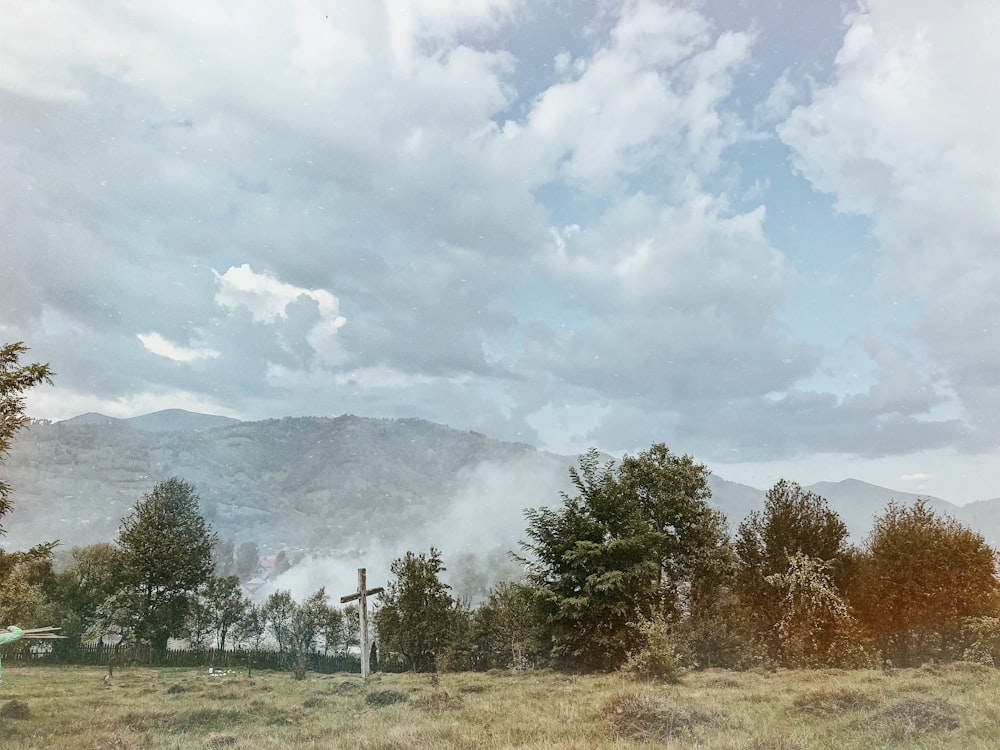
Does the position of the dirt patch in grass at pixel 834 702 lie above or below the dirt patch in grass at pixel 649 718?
below

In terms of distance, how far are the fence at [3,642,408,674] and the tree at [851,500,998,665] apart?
120 feet

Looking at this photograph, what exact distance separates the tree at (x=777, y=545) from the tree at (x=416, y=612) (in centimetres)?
2138

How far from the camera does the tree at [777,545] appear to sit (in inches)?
1537

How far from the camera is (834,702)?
15.0m

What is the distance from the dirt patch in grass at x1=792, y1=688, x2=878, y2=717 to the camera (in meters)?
14.6

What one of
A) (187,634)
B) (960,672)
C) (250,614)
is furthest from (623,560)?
(250,614)

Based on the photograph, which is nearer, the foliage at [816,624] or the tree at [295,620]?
the foliage at [816,624]

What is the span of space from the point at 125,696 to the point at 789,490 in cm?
3981

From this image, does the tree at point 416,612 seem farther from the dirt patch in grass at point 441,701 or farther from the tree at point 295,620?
the tree at point 295,620

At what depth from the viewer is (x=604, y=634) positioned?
28.8m

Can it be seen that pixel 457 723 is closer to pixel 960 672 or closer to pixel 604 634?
pixel 604 634

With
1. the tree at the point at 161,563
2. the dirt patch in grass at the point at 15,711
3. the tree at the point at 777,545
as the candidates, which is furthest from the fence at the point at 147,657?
the dirt patch in grass at the point at 15,711

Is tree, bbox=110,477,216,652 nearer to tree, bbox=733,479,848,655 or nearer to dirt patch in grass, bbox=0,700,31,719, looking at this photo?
dirt patch in grass, bbox=0,700,31,719

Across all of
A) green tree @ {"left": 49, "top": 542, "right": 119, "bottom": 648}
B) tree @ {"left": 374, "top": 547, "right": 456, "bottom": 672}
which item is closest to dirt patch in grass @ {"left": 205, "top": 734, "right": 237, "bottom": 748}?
tree @ {"left": 374, "top": 547, "right": 456, "bottom": 672}
